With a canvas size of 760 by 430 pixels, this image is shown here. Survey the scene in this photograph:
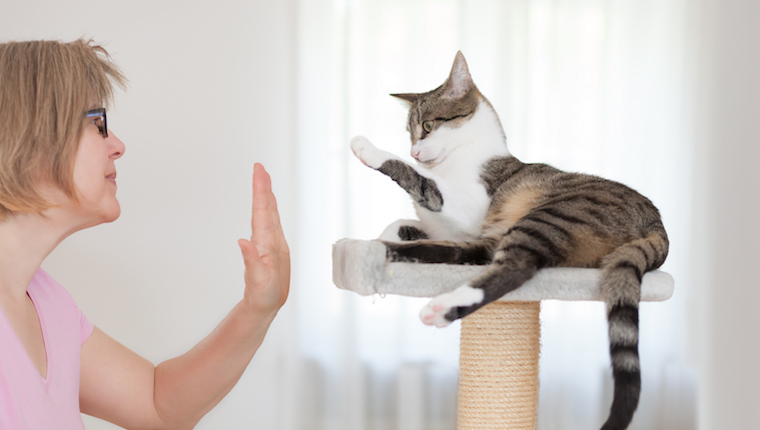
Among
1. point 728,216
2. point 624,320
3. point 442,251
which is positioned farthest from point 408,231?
point 728,216

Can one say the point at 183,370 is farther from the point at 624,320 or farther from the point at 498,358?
the point at 624,320

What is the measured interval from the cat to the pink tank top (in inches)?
24.4

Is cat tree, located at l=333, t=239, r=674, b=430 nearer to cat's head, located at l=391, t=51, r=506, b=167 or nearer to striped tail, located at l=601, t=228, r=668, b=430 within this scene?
striped tail, located at l=601, t=228, r=668, b=430

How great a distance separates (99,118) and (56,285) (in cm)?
37

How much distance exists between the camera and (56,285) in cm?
112

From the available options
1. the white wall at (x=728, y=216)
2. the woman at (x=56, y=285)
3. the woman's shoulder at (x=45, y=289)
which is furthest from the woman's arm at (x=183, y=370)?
the white wall at (x=728, y=216)

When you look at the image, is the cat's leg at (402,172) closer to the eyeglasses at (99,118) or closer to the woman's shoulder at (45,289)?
the eyeglasses at (99,118)

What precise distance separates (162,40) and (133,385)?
1863 mm

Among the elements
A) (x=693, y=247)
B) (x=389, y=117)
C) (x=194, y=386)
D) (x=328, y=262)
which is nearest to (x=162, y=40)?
(x=389, y=117)

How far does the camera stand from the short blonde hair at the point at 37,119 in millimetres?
872

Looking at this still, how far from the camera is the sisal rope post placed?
3.90ft

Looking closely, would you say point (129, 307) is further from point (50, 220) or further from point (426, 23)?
point (426, 23)

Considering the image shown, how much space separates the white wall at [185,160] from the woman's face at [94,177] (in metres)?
1.54

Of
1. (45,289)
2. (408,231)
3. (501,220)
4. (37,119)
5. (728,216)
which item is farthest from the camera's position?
(728,216)
